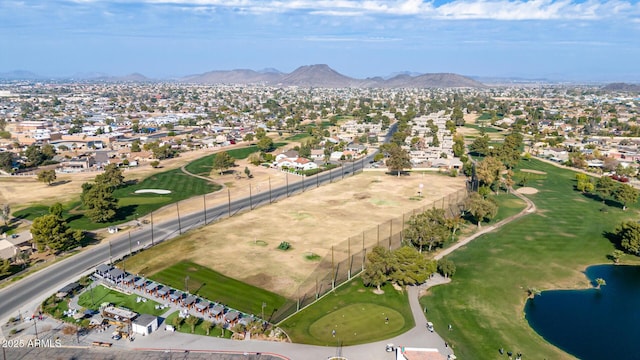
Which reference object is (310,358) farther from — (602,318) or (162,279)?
(602,318)

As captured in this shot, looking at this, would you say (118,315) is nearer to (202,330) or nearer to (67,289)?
(202,330)

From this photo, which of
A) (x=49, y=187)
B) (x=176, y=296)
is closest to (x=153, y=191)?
(x=49, y=187)

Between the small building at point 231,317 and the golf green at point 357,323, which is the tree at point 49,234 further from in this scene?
the golf green at point 357,323

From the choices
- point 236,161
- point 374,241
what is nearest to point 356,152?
point 236,161

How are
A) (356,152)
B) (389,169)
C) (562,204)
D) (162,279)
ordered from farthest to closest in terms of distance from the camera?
(356,152) < (389,169) < (562,204) < (162,279)

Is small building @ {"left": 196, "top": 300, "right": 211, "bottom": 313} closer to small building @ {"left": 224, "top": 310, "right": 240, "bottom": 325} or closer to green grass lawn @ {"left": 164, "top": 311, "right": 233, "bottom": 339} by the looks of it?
green grass lawn @ {"left": 164, "top": 311, "right": 233, "bottom": 339}
